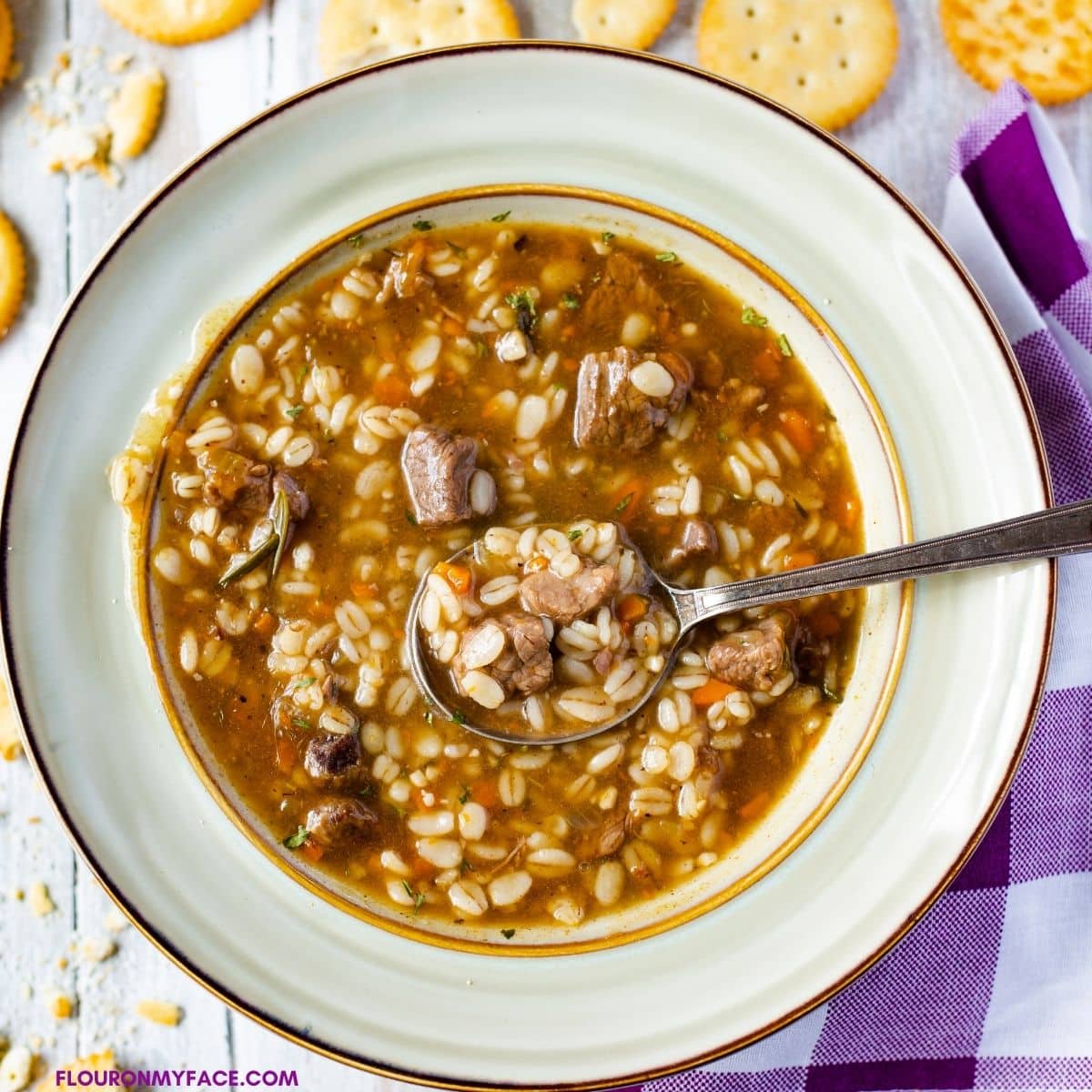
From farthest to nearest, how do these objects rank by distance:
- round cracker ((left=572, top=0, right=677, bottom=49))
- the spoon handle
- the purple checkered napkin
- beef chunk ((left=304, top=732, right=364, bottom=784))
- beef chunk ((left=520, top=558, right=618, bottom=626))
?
round cracker ((left=572, top=0, right=677, bottom=49)) < the purple checkered napkin < beef chunk ((left=304, top=732, right=364, bottom=784)) < beef chunk ((left=520, top=558, right=618, bottom=626)) < the spoon handle

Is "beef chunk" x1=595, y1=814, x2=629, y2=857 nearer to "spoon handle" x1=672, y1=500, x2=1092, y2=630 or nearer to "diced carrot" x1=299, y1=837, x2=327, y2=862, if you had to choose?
"spoon handle" x1=672, y1=500, x2=1092, y2=630

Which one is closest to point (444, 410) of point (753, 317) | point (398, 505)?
point (398, 505)

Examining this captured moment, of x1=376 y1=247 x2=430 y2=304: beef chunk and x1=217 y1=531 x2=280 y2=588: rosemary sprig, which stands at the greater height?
x1=376 y1=247 x2=430 y2=304: beef chunk

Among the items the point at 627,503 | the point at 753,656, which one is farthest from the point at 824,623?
the point at 627,503

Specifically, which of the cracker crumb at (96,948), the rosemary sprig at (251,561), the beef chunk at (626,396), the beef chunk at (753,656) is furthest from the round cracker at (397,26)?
the cracker crumb at (96,948)

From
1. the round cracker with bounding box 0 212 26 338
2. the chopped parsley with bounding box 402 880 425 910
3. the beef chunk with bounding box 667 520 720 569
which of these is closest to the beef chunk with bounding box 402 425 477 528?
the beef chunk with bounding box 667 520 720 569

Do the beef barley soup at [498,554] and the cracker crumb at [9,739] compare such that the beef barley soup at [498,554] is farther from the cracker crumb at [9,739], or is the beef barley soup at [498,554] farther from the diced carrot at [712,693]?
the cracker crumb at [9,739]
